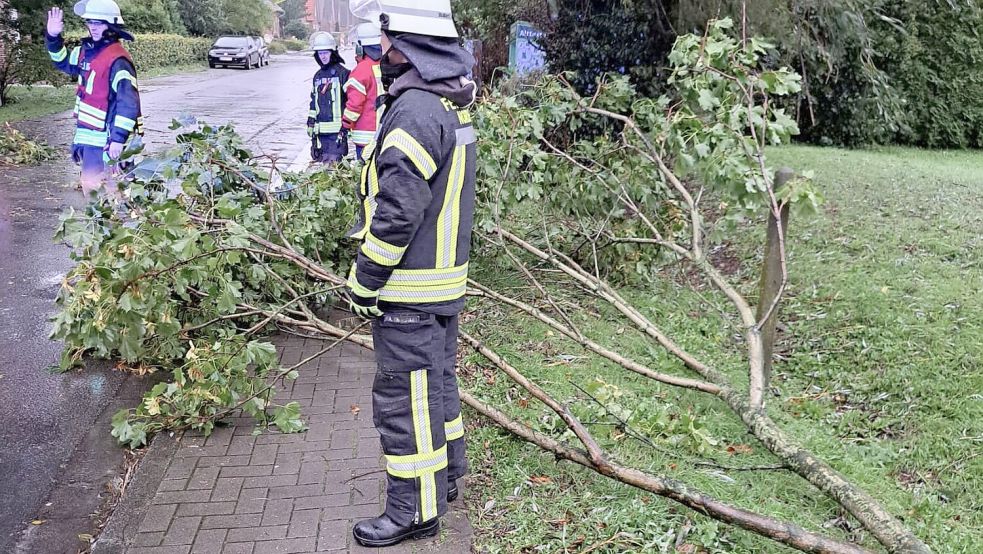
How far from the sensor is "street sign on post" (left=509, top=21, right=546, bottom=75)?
37.6ft

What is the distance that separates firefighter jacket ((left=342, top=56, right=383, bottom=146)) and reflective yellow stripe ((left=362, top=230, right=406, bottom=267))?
5.66 metres

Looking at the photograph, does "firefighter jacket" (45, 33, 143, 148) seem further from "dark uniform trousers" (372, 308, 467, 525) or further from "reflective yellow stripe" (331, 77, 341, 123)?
"dark uniform trousers" (372, 308, 467, 525)

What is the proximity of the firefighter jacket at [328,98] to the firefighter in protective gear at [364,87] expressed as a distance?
2.18 ft

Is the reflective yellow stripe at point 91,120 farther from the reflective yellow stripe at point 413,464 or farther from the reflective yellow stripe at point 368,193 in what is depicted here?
the reflective yellow stripe at point 413,464

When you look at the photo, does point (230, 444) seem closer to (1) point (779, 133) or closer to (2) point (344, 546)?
(2) point (344, 546)

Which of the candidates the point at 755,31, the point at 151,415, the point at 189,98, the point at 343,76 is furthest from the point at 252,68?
the point at 151,415

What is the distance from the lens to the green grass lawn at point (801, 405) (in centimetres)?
341

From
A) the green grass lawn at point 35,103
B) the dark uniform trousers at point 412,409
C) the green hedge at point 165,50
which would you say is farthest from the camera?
the green hedge at point 165,50

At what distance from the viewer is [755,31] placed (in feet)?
24.2

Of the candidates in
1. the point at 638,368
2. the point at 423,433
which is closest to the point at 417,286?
the point at 423,433

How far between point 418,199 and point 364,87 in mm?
5942

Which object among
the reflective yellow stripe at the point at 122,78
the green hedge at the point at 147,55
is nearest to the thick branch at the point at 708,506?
the reflective yellow stripe at the point at 122,78

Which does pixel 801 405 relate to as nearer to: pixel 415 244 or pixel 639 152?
pixel 639 152

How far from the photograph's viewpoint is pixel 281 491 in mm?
3627
